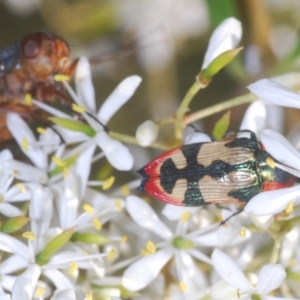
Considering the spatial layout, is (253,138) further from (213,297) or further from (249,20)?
(249,20)

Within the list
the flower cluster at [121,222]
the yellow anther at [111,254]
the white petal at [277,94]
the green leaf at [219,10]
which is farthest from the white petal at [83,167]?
the green leaf at [219,10]

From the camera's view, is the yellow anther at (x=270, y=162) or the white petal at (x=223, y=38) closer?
the yellow anther at (x=270, y=162)

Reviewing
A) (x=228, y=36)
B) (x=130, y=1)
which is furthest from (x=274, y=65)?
(x=130, y=1)

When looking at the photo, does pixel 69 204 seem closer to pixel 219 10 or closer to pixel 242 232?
pixel 242 232

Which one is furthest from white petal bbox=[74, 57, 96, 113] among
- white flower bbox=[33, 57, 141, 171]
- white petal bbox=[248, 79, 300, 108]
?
white petal bbox=[248, 79, 300, 108]

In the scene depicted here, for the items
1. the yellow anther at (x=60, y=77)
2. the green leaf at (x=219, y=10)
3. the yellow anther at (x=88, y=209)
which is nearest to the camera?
the yellow anther at (x=88, y=209)

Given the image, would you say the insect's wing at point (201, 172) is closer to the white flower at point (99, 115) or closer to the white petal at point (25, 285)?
the white flower at point (99, 115)

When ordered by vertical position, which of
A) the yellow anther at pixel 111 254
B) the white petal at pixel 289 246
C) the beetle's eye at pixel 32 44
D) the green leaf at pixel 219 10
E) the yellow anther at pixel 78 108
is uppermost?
the beetle's eye at pixel 32 44

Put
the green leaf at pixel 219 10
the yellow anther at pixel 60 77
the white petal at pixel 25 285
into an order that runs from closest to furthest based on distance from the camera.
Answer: the white petal at pixel 25 285, the yellow anther at pixel 60 77, the green leaf at pixel 219 10
